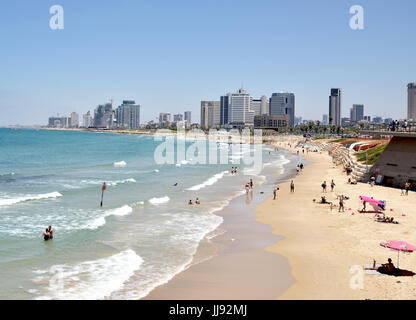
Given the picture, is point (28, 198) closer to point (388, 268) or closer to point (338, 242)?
point (338, 242)

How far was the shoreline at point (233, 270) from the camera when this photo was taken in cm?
1316

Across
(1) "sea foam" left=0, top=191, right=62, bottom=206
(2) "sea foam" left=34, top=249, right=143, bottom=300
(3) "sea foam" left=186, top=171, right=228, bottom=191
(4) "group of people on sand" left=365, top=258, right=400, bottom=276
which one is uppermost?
(4) "group of people on sand" left=365, top=258, right=400, bottom=276

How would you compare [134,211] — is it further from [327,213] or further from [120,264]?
[327,213]

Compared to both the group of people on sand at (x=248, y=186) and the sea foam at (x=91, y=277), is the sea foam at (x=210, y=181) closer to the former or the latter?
the group of people on sand at (x=248, y=186)

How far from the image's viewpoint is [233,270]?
15562 millimetres

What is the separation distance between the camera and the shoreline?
13.2m

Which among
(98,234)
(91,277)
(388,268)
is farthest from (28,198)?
(388,268)

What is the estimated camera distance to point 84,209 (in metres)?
27.6

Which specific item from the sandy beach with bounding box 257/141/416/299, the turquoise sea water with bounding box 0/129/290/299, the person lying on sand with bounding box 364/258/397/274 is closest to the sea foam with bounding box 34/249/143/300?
the turquoise sea water with bounding box 0/129/290/299

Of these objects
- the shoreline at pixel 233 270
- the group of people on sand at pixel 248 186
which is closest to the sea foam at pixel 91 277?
the shoreline at pixel 233 270

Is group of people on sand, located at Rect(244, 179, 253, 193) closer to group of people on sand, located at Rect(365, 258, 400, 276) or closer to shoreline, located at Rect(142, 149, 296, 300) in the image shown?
shoreline, located at Rect(142, 149, 296, 300)

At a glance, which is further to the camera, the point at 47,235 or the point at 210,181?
the point at 210,181
